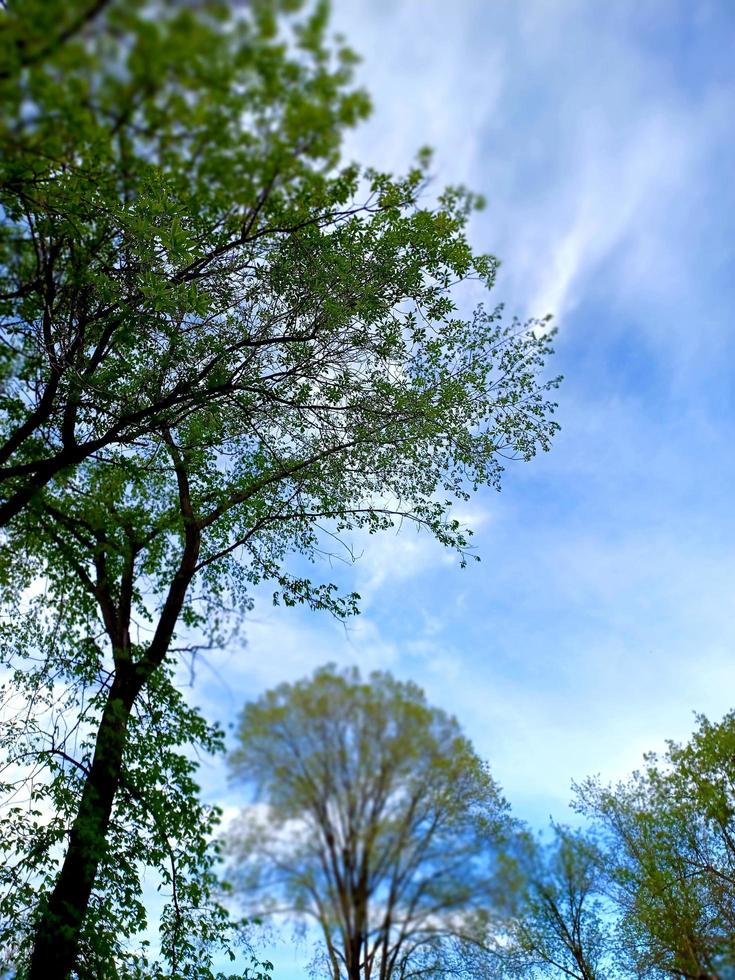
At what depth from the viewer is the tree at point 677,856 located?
21.0 meters

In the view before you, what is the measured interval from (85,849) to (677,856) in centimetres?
2001

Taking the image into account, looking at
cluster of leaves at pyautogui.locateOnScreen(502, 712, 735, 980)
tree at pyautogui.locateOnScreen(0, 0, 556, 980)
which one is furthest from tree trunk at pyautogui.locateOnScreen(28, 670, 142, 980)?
cluster of leaves at pyautogui.locateOnScreen(502, 712, 735, 980)

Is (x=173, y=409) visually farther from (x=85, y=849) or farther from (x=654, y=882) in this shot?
(x=654, y=882)

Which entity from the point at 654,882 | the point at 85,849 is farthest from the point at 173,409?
the point at 654,882

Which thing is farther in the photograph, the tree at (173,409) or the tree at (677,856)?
the tree at (677,856)

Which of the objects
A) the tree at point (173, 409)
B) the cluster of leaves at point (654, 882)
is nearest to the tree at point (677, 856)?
the cluster of leaves at point (654, 882)

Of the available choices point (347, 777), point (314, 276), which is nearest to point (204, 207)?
point (314, 276)

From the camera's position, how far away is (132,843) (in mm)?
12422

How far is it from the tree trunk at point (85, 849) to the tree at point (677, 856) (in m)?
15.8

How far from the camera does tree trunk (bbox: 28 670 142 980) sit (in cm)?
1077

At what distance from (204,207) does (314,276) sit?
2.55 metres

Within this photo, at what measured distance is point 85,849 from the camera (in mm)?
11039

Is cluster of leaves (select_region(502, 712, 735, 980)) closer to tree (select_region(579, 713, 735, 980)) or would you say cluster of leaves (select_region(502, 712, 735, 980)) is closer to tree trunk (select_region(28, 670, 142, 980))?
tree (select_region(579, 713, 735, 980))

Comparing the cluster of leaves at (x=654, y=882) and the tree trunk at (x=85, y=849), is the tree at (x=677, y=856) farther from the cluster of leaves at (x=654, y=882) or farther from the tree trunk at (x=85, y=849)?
the tree trunk at (x=85, y=849)
